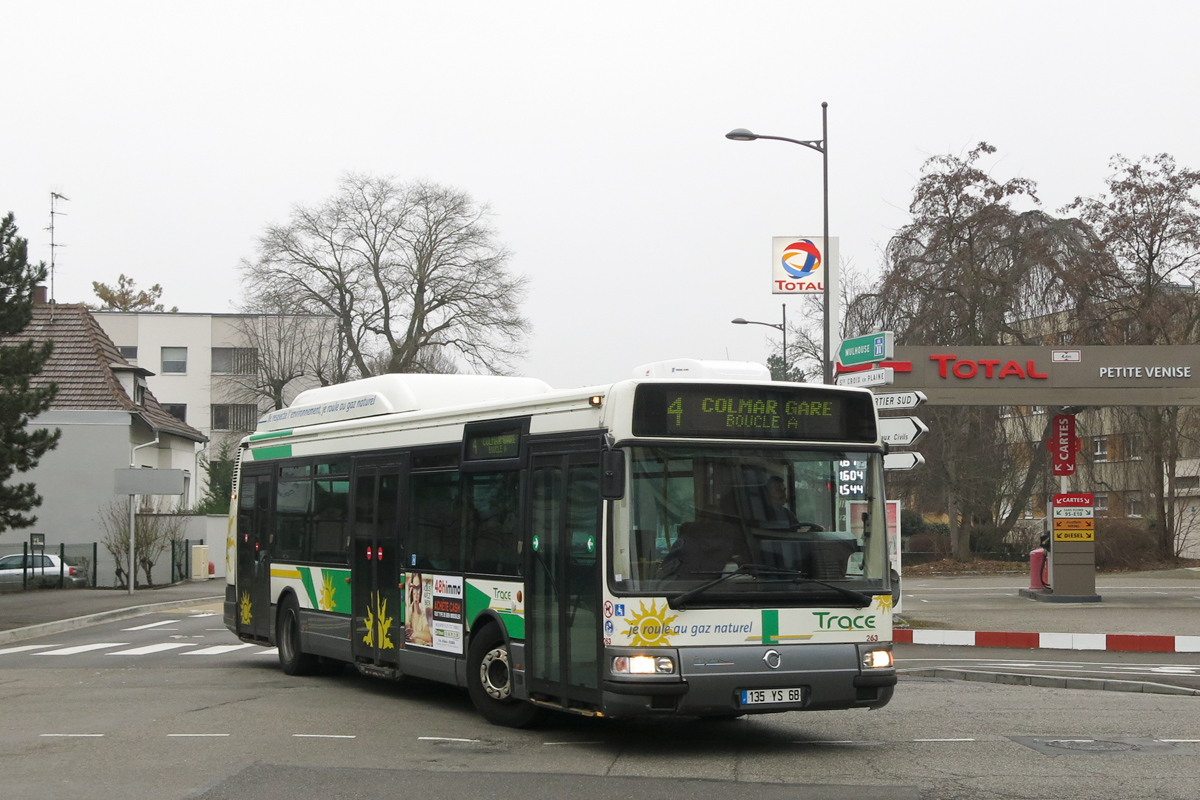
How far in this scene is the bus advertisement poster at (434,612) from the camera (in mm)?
11742

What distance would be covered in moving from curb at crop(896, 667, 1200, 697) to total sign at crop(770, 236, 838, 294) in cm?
1072

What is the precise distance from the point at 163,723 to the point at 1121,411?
1433 inches

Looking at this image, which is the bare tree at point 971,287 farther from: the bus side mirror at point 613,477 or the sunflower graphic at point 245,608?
the bus side mirror at point 613,477

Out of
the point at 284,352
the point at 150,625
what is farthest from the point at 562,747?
the point at 284,352

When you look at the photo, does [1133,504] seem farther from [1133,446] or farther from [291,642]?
[291,642]

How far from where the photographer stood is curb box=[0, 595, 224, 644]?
80.2ft

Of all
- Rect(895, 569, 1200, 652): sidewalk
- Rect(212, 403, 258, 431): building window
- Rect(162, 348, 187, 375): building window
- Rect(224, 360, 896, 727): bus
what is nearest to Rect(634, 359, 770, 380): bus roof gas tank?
Rect(224, 360, 896, 727): bus

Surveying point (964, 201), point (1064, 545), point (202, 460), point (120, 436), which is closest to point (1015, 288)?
point (964, 201)

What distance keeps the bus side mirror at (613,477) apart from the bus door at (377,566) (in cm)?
A: 411

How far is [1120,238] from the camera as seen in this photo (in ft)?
141

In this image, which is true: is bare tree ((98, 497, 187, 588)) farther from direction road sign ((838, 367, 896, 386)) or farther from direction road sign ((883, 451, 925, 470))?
direction road sign ((883, 451, 925, 470))

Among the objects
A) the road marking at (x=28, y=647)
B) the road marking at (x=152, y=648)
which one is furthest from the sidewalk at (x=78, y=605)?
the road marking at (x=152, y=648)

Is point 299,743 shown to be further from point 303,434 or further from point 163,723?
point 303,434

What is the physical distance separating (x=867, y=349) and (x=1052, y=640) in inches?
193
